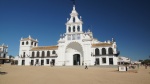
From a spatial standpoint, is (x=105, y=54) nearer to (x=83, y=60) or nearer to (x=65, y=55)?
(x=83, y=60)

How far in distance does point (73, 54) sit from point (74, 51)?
92cm

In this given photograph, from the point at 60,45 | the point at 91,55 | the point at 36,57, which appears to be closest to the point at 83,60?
the point at 91,55

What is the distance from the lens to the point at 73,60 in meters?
42.7

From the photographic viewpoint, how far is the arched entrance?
4217 centimetres

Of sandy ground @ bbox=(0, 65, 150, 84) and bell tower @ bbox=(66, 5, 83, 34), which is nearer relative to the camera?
sandy ground @ bbox=(0, 65, 150, 84)

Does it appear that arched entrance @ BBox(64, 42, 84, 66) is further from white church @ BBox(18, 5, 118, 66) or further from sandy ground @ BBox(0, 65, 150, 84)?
sandy ground @ BBox(0, 65, 150, 84)

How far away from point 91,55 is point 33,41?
2394cm

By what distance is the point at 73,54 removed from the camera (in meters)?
42.8

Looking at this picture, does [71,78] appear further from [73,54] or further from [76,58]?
[73,54]

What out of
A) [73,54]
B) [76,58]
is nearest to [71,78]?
[76,58]

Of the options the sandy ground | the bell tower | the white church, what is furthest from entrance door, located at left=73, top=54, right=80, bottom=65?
the sandy ground

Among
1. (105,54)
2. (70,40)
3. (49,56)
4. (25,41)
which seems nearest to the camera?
(105,54)

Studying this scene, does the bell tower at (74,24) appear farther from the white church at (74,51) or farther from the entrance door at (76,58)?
the entrance door at (76,58)

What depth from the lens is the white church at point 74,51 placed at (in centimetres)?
3944
